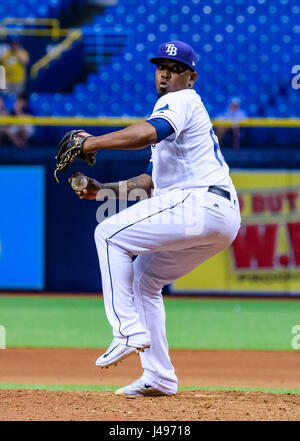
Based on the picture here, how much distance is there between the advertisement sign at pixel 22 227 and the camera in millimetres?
12055

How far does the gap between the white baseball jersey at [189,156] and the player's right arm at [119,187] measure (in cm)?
22

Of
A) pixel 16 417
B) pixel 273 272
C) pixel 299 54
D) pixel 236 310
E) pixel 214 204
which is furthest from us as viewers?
pixel 299 54

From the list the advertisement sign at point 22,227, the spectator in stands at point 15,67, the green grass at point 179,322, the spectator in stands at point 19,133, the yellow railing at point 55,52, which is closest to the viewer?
the green grass at point 179,322

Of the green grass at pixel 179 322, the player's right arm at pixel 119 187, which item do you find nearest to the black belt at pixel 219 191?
the player's right arm at pixel 119 187

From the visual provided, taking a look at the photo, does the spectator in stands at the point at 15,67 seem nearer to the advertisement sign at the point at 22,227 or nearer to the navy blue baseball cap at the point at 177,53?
the advertisement sign at the point at 22,227

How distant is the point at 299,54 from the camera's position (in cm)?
1493

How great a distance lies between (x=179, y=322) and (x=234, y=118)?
427 centimetres

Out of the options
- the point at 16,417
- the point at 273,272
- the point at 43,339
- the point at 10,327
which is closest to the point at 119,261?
the point at 16,417

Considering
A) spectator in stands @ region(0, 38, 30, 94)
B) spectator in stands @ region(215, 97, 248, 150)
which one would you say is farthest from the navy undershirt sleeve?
spectator in stands @ region(0, 38, 30, 94)

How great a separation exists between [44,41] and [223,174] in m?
11.9

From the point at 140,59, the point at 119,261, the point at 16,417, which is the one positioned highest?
the point at 140,59

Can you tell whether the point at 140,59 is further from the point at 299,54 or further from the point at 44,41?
the point at 299,54

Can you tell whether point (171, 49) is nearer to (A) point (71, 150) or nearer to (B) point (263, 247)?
(A) point (71, 150)

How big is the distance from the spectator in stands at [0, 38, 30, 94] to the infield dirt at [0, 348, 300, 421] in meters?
7.73
